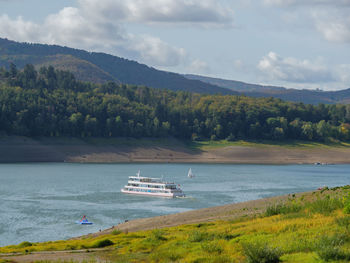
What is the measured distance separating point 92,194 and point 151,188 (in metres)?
11.8

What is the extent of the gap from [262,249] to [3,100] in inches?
7256

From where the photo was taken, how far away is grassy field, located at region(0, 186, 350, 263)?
79.0ft

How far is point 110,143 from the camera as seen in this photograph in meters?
196

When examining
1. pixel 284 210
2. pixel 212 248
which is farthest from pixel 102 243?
pixel 284 210

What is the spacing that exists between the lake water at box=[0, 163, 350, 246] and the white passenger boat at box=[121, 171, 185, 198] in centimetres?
229

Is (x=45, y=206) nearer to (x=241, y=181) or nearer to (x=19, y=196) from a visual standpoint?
(x=19, y=196)

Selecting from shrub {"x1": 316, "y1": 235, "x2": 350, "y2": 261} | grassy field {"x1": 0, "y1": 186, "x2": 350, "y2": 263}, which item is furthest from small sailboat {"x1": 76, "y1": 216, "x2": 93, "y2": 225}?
shrub {"x1": 316, "y1": 235, "x2": 350, "y2": 261}

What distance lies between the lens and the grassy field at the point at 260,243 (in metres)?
24.1

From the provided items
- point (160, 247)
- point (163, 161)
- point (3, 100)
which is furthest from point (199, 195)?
point (3, 100)

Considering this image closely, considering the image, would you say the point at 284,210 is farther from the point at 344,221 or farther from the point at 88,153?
the point at 88,153

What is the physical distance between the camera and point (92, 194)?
95.5 m

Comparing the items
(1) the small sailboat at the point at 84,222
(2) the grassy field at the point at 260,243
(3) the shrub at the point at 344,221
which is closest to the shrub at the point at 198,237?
(2) the grassy field at the point at 260,243

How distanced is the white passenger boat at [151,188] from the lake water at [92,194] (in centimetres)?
229

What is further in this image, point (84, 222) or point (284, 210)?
point (84, 222)
